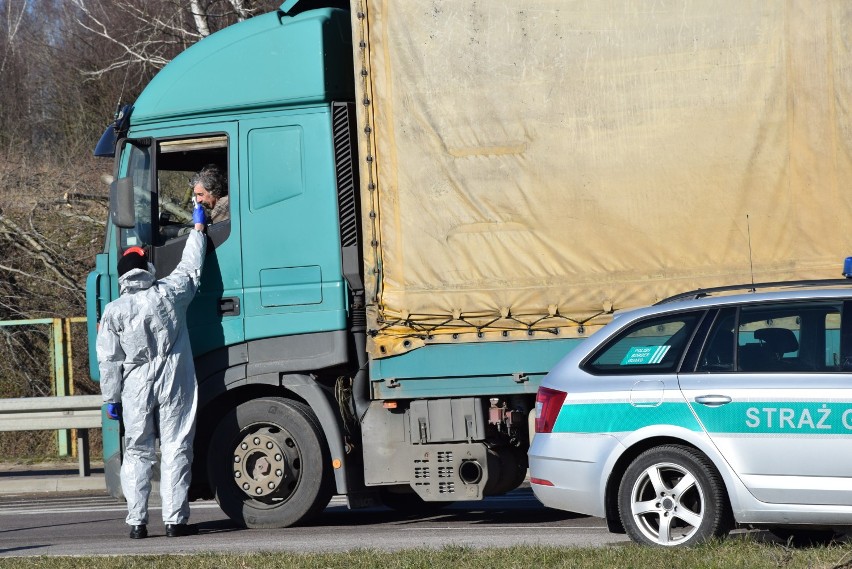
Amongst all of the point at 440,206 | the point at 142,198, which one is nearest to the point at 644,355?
the point at 440,206

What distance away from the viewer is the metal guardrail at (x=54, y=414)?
43.2ft

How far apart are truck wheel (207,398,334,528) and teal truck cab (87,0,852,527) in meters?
0.02

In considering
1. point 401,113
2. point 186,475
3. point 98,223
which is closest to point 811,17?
point 401,113

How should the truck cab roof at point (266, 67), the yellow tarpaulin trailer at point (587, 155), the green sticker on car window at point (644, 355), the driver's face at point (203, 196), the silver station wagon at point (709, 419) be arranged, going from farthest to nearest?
the driver's face at point (203, 196)
the truck cab roof at point (266, 67)
the yellow tarpaulin trailer at point (587, 155)
the green sticker on car window at point (644, 355)
the silver station wagon at point (709, 419)

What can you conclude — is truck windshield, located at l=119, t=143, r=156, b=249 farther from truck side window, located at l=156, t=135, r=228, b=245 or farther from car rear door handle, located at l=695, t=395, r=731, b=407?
car rear door handle, located at l=695, t=395, r=731, b=407

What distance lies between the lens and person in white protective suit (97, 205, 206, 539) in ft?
27.9

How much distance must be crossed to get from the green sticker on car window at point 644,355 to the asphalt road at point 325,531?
1.07 m

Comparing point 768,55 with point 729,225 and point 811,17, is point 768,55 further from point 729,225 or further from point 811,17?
point 729,225

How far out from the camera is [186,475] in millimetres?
8570

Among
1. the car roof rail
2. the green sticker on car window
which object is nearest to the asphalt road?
the green sticker on car window

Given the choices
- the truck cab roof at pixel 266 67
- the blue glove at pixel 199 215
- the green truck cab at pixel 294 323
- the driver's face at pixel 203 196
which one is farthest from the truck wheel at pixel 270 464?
the truck cab roof at pixel 266 67

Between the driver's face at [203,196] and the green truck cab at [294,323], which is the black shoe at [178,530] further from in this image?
the driver's face at [203,196]

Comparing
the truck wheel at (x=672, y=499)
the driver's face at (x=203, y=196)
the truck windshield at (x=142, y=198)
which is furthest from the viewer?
the truck windshield at (x=142, y=198)

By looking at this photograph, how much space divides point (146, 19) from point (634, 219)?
15646 mm
